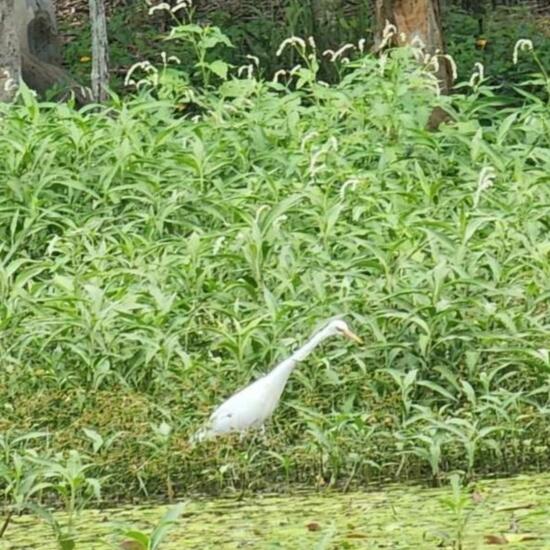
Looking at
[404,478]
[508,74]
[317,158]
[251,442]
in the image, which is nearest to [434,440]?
[404,478]

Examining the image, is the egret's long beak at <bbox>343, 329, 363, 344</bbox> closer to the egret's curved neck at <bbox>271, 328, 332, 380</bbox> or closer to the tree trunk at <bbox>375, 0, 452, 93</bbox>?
the egret's curved neck at <bbox>271, 328, 332, 380</bbox>

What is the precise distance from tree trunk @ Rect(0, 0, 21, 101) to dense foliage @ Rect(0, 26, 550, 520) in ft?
4.81

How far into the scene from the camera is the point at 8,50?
34.8 feet

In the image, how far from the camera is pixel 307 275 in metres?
6.75

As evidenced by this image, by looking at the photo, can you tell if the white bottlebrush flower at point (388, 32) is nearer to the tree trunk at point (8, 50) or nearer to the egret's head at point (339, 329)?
the tree trunk at point (8, 50)

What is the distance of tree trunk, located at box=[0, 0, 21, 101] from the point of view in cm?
1059

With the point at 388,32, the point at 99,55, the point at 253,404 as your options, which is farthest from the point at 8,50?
the point at 253,404

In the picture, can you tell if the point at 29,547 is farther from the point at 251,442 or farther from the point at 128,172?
the point at 128,172

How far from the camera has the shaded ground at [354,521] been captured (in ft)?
15.1

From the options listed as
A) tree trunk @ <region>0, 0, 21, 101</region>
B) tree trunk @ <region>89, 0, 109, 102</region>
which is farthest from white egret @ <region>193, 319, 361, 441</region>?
tree trunk @ <region>89, 0, 109, 102</region>

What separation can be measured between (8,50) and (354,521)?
20.7 feet

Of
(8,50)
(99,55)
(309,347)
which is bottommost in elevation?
(309,347)

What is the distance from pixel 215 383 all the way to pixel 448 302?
2.85 ft

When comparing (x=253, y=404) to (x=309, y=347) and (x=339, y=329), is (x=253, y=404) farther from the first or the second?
(x=339, y=329)
